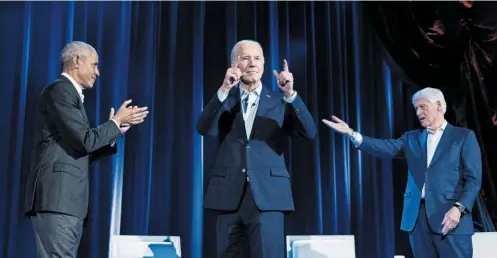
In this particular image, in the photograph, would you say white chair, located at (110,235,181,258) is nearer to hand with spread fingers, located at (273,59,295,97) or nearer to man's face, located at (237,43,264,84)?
man's face, located at (237,43,264,84)

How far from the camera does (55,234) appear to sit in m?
2.10

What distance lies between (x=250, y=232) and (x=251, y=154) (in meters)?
0.32

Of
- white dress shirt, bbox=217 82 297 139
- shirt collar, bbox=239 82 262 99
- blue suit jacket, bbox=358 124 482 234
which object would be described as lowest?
blue suit jacket, bbox=358 124 482 234

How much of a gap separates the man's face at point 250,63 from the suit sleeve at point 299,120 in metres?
0.20

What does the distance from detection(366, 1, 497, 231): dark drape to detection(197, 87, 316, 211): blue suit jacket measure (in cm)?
224

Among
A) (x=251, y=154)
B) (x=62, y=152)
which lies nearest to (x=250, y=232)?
(x=251, y=154)

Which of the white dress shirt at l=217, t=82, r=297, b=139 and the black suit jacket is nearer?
the black suit jacket

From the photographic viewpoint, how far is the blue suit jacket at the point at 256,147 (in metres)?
2.21

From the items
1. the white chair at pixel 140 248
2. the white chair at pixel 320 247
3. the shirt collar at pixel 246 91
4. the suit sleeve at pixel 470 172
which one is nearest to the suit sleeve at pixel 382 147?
the suit sleeve at pixel 470 172

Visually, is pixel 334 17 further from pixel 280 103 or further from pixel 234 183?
pixel 234 183

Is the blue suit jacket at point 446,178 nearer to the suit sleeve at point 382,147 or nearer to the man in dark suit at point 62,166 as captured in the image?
the suit sleeve at point 382,147

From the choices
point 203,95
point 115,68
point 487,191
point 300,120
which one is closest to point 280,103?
point 300,120

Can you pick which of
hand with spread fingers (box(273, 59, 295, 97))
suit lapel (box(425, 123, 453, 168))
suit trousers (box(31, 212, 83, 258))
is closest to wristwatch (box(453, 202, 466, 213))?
suit lapel (box(425, 123, 453, 168))

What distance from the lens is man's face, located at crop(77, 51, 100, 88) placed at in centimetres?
239
